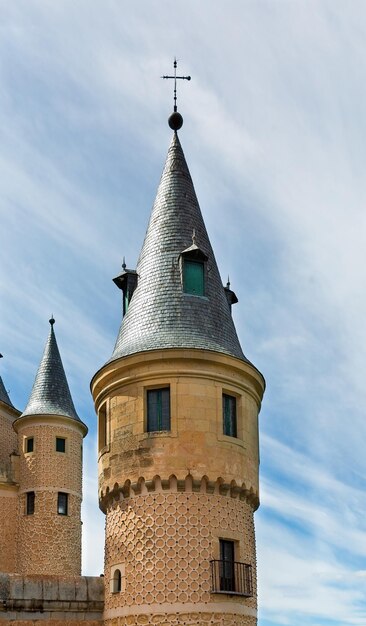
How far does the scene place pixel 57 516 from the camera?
3669 cm

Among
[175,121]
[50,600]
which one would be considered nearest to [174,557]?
[50,600]

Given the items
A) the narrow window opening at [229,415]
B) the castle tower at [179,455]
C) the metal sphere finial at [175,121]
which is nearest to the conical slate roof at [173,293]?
the castle tower at [179,455]

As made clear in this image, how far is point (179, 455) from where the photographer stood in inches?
797

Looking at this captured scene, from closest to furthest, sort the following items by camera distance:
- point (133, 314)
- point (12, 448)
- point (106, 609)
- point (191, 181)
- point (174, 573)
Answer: point (174, 573) < point (106, 609) < point (133, 314) < point (191, 181) < point (12, 448)

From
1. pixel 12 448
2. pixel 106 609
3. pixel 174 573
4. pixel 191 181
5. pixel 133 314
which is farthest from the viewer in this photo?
pixel 12 448

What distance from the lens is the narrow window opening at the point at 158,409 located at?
68.0 feet

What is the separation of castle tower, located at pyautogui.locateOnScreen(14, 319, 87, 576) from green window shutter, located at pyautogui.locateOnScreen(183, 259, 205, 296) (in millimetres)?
16852

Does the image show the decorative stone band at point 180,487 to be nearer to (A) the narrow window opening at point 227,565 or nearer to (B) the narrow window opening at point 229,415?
(A) the narrow window opening at point 227,565

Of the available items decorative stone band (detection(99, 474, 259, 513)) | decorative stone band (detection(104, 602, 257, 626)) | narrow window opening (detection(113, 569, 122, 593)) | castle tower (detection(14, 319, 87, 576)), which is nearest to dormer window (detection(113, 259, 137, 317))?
decorative stone band (detection(99, 474, 259, 513))

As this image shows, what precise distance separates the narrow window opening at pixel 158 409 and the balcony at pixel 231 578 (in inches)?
127

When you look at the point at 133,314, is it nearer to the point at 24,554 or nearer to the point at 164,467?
the point at 164,467

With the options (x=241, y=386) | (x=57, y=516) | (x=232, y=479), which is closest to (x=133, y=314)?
(x=241, y=386)

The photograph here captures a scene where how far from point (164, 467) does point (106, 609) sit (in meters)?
3.67

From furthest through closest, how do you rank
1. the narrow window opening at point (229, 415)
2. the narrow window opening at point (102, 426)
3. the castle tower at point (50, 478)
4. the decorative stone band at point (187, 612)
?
the castle tower at point (50, 478) → the narrow window opening at point (102, 426) → the narrow window opening at point (229, 415) → the decorative stone band at point (187, 612)
